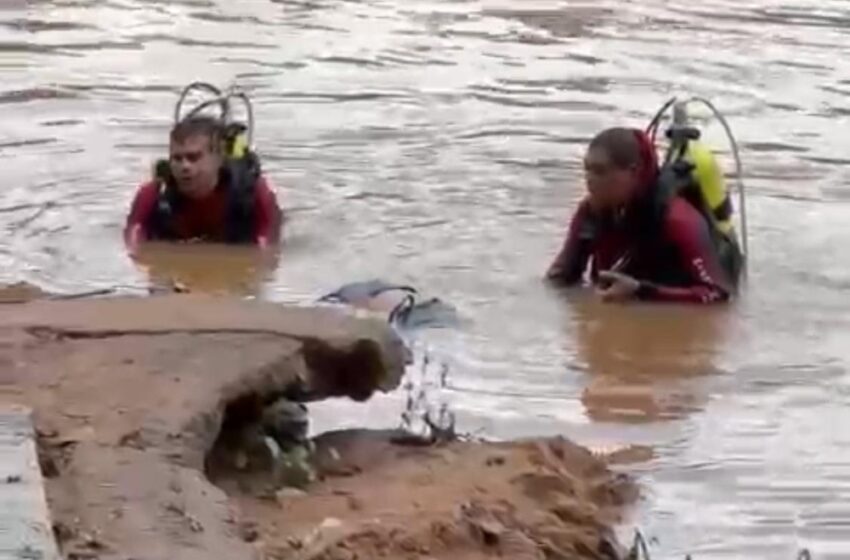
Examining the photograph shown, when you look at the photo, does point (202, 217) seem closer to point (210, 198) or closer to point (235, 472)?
point (210, 198)

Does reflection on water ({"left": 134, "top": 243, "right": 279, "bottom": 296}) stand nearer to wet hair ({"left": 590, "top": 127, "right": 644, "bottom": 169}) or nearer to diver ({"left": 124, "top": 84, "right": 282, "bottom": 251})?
diver ({"left": 124, "top": 84, "right": 282, "bottom": 251})

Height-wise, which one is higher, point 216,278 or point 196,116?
point 196,116

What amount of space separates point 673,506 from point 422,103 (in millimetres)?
6971

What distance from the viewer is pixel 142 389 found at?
5793 mm

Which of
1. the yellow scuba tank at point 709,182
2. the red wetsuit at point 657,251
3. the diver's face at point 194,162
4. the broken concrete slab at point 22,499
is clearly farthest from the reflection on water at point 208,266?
the broken concrete slab at point 22,499

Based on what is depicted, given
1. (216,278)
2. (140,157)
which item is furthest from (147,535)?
(140,157)

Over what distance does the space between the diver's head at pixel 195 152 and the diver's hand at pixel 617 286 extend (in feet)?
5.67

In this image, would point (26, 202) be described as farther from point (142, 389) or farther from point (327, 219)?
point (142, 389)

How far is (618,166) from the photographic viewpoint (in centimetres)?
853

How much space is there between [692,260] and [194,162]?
6.88ft

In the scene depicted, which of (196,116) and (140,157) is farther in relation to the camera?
(140,157)

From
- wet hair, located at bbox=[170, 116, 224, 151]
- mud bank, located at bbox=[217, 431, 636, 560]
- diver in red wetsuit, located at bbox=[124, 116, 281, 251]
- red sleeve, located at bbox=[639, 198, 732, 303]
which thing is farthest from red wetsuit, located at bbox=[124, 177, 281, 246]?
mud bank, located at bbox=[217, 431, 636, 560]

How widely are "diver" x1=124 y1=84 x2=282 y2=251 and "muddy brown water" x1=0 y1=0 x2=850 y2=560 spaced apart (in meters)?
0.12

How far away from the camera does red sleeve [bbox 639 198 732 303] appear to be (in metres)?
8.72
